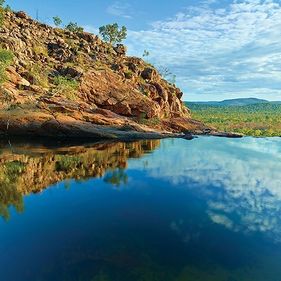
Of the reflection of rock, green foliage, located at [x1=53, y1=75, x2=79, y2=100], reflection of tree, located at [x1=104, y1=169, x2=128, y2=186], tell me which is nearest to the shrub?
green foliage, located at [x1=53, y1=75, x2=79, y2=100]

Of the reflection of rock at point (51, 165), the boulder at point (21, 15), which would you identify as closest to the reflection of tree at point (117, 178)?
the reflection of rock at point (51, 165)

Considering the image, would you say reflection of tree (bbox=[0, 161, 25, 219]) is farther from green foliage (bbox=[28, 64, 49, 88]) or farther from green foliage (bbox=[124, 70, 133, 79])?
green foliage (bbox=[124, 70, 133, 79])

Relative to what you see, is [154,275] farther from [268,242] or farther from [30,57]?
[30,57]

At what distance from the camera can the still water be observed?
52.3ft

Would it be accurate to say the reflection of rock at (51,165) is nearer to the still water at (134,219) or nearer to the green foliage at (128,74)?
the still water at (134,219)

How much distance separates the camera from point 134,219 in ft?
76.1

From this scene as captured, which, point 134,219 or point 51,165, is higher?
point 51,165

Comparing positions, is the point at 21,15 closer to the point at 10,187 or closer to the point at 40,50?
the point at 40,50

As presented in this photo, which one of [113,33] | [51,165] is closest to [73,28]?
[113,33]

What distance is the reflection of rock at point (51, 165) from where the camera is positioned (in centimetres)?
2914

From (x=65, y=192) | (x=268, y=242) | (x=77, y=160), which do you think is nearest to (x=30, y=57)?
(x=77, y=160)

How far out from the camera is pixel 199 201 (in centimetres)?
2806

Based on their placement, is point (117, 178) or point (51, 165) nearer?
point (117, 178)

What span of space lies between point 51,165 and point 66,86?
4598 centimetres
